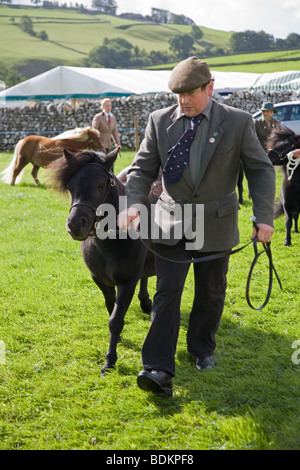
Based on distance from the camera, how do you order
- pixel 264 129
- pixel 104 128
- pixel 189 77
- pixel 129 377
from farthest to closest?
pixel 104 128 < pixel 264 129 < pixel 129 377 < pixel 189 77

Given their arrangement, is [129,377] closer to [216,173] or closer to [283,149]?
[216,173]

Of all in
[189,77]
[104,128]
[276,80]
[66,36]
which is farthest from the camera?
[66,36]

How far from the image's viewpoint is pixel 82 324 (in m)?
5.24

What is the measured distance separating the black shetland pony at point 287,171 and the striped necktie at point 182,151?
4.63m

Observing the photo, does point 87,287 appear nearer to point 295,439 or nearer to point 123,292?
point 123,292

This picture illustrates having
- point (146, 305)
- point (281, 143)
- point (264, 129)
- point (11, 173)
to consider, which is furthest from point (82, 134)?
point (146, 305)

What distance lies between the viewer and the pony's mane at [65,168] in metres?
4.12

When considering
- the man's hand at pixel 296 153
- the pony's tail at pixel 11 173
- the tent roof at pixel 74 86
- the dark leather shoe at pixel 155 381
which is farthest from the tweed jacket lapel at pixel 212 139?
the tent roof at pixel 74 86

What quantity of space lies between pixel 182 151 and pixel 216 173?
11.2 inches

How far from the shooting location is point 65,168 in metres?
4.11

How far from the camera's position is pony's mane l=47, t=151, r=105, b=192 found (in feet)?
13.5


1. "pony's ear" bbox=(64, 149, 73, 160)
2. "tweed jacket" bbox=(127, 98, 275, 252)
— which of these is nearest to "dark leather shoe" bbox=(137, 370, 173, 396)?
"tweed jacket" bbox=(127, 98, 275, 252)

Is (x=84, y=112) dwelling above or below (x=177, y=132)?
below

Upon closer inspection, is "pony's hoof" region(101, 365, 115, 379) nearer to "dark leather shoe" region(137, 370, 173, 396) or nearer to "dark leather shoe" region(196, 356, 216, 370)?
"dark leather shoe" region(137, 370, 173, 396)
